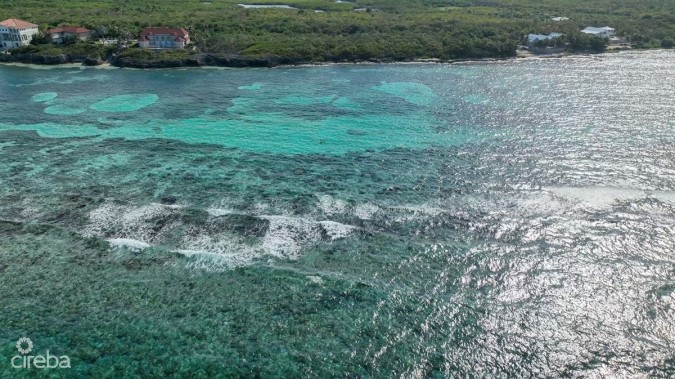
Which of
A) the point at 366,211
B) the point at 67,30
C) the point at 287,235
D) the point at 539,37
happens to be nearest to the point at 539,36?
the point at 539,37

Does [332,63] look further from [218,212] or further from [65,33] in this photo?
[218,212]

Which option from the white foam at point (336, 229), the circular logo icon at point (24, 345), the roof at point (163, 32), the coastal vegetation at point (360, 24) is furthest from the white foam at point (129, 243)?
the roof at point (163, 32)

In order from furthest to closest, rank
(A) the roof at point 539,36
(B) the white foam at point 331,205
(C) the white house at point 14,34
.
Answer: (A) the roof at point 539,36 → (C) the white house at point 14,34 → (B) the white foam at point 331,205

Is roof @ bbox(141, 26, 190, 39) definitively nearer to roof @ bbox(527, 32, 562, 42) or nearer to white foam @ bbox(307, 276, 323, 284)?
roof @ bbox(527, 32, 562, 42)

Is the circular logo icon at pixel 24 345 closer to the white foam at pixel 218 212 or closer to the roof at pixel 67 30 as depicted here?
the white foam at pixel 218 212

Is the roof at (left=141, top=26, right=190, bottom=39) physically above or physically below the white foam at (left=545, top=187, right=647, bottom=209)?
above

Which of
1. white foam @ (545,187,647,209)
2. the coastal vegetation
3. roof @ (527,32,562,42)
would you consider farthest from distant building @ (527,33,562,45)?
white foam @ (545,187,647,209)

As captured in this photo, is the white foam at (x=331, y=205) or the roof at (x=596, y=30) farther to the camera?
the roof at (x=596, y=30)
